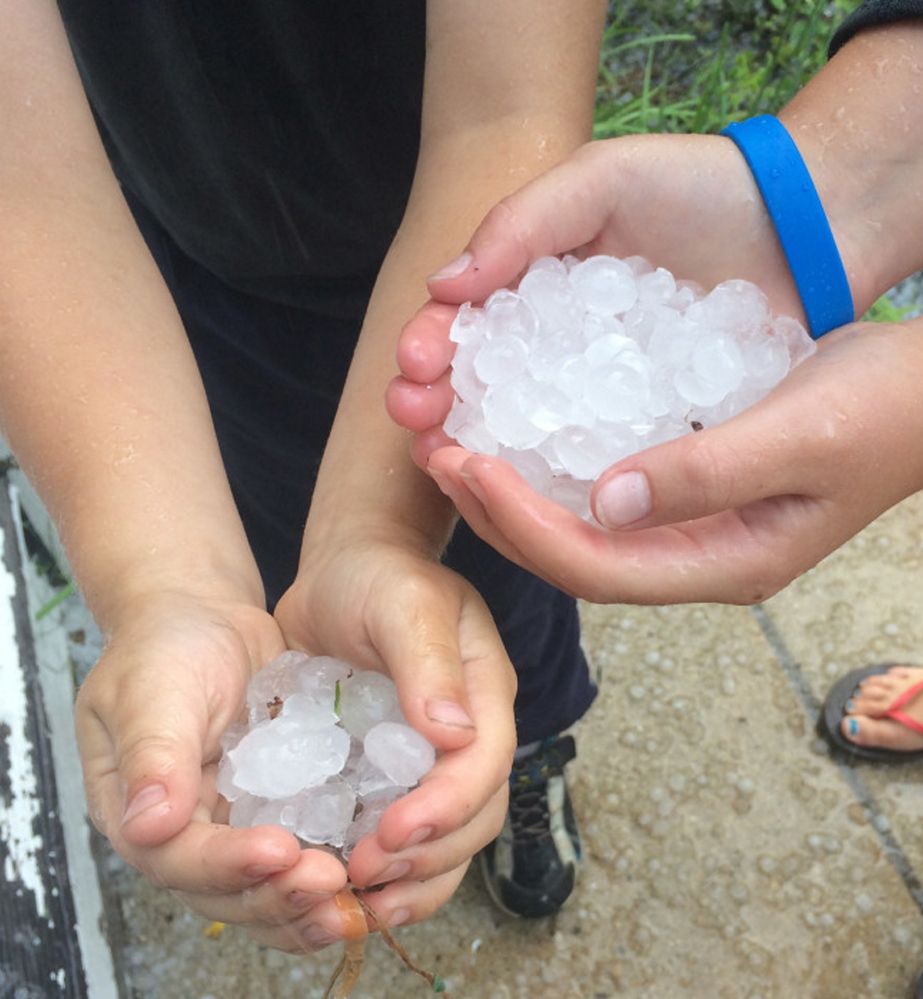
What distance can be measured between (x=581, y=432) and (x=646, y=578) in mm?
194

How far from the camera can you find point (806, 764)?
6.88 ft

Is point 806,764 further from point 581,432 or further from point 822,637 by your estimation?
point 581,432

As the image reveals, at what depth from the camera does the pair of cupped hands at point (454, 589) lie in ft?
3.03

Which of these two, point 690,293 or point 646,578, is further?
point 690,293

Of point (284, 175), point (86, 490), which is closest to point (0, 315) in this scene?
point (86, 490)

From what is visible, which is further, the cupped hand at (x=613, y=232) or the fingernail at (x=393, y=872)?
the cupped hand at (x=613, y=232)

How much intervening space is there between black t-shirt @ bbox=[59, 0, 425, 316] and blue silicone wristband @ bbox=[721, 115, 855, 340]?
486 millimetres

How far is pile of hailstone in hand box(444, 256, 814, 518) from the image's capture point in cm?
112

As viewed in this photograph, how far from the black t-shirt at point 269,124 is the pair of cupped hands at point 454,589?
37 cm

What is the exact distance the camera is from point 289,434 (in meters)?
1.67

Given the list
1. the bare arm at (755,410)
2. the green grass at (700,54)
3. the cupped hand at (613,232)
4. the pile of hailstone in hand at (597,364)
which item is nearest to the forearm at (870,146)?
the bare arm at (755,410)

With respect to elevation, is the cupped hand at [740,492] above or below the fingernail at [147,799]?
above

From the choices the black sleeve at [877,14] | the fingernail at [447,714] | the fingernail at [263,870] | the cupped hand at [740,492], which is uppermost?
the black sleeve at [877,14]

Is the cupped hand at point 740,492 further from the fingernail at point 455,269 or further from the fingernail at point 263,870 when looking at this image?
the fingernail at point 263,870
